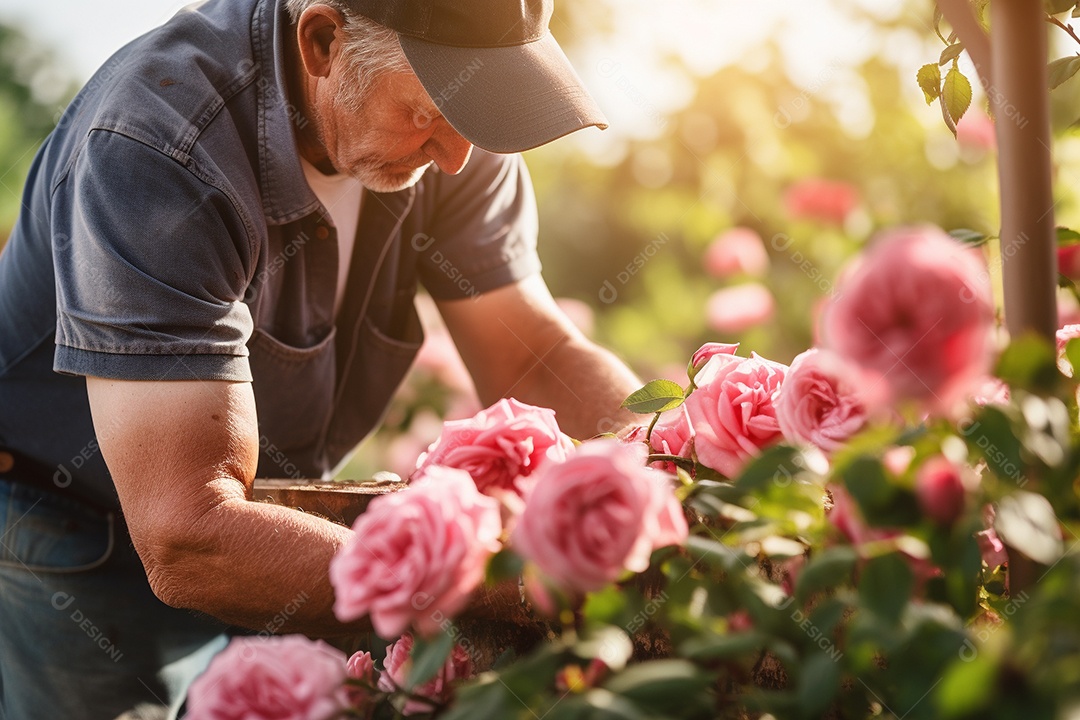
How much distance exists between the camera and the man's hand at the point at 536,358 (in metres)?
2.03

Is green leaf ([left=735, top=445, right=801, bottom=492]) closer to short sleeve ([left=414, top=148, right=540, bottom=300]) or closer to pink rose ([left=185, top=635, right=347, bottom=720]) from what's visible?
pink rose ([left=185, top=635, right=347, bottom=720])

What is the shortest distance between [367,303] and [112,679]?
94cm

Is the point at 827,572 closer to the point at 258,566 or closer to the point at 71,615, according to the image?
the point at 258,566

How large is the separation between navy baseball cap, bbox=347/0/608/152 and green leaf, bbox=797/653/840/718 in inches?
42.0

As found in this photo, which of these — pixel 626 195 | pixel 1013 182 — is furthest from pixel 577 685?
pixel 626 195

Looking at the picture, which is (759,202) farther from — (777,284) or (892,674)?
(892,674)

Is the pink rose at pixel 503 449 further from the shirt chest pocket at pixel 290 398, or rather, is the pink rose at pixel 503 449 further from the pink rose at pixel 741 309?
the pink rose at pixel 741 309

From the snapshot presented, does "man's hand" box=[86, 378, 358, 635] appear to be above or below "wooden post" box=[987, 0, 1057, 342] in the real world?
below

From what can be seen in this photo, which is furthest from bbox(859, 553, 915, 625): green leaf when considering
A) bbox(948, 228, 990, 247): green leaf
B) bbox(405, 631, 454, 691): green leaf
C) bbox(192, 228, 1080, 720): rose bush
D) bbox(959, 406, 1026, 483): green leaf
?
bbox(948, 228, 990, 247): green leaf

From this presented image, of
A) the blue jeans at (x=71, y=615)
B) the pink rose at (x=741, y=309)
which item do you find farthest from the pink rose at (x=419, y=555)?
the pink rose at (x=741, y=309)

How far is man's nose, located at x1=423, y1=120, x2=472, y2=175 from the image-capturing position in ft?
5.49

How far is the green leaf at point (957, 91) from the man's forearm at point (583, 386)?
912 mm

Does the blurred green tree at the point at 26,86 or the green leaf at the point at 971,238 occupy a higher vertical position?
the green leaf at the point at 971,238

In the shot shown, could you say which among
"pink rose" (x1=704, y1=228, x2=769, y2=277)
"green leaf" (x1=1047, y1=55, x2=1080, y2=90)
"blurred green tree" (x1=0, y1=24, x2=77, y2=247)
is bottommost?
"blurred green tree" (x1=0, y1=24, x2=77, y2=247)
